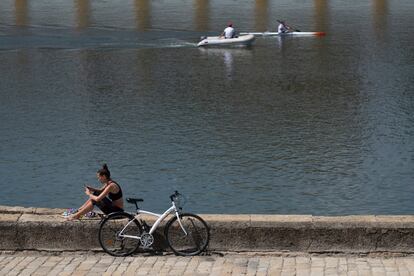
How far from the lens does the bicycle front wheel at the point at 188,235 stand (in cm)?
1418

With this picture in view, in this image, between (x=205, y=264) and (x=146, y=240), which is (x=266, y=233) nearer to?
(x=205, y=264)

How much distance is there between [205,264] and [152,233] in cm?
110

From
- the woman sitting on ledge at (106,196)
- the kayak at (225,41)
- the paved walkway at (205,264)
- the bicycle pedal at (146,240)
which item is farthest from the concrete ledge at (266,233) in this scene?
the kayak at (225,41)

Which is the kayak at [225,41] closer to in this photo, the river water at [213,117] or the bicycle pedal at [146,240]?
the river water at [213,117]

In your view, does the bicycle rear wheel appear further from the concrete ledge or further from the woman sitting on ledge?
the woman sitting on ledge

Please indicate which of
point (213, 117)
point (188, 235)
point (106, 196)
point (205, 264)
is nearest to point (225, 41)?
point (213, 117)

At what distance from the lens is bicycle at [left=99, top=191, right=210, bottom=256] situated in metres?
14.2

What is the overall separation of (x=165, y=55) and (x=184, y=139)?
26736mm

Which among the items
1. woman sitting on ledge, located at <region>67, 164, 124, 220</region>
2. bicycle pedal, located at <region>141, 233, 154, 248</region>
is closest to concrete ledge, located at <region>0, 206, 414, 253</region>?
bicycle pedal, located at <region>141, 233, 154, 248</region>

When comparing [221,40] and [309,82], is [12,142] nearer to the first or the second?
[309,82]

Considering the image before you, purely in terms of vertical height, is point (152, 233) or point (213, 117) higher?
point (152, 233)

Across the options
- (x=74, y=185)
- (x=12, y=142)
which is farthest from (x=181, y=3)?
(x=74, y=185)

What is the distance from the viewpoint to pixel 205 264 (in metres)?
13.7

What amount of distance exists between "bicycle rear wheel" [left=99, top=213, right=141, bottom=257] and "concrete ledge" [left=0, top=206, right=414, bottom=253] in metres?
0.20
